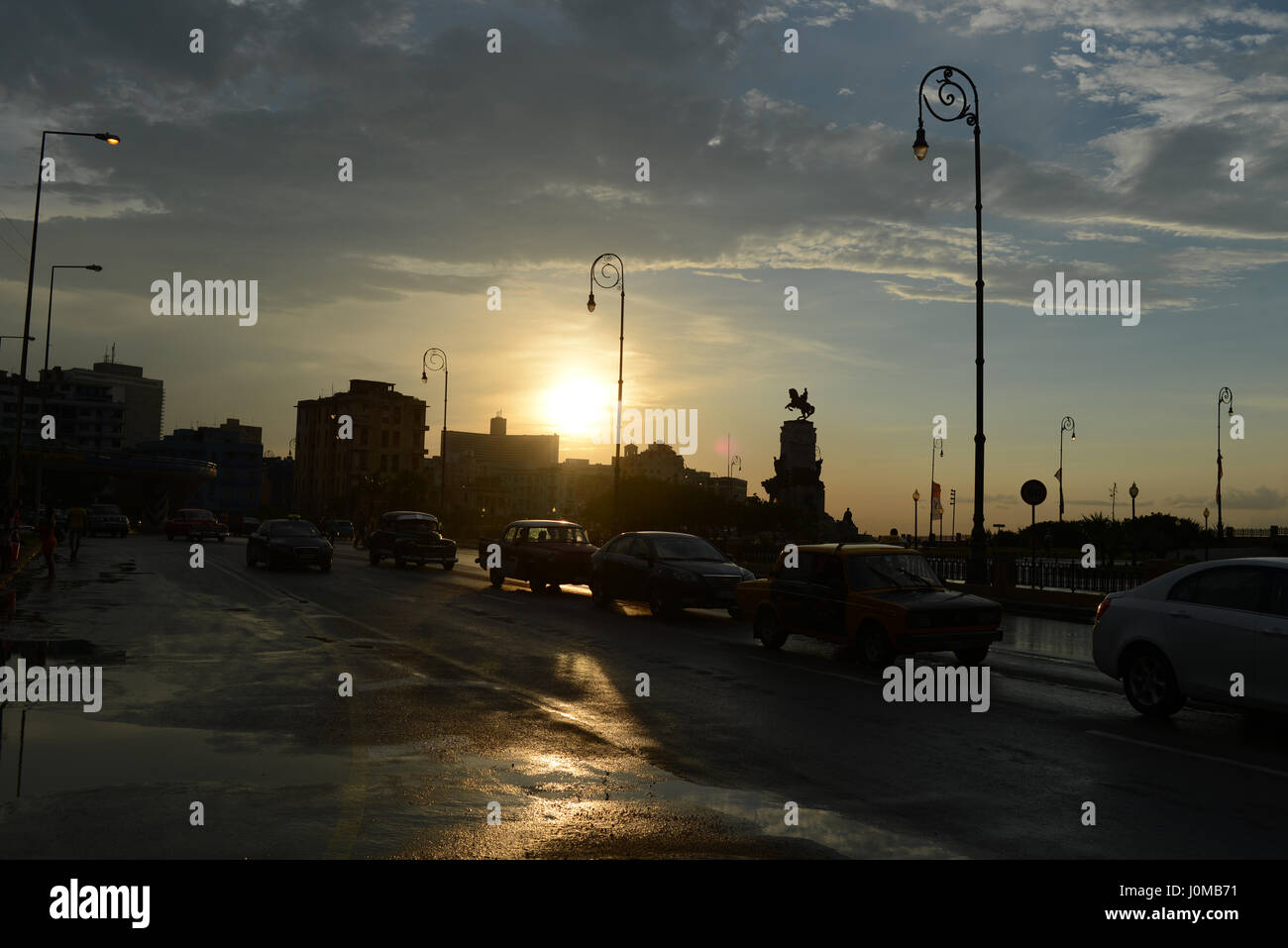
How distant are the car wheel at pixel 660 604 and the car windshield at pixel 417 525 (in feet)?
57.2

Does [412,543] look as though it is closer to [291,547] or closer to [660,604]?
[291,547]

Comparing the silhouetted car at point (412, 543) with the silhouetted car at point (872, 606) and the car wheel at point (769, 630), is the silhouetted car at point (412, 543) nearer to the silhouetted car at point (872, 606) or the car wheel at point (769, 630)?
the car wheel at point (769, 630)

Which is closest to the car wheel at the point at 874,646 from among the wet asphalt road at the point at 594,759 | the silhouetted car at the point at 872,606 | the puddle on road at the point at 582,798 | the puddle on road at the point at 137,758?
the silhouetted car at the point at 872,606

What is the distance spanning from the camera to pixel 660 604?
18984 millimetres

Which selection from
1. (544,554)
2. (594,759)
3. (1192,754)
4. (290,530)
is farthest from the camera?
(290,530)

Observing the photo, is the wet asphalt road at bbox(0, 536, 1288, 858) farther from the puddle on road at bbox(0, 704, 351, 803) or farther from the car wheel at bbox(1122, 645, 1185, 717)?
the car wheel at bbox(1122, 645, 1185, 717)

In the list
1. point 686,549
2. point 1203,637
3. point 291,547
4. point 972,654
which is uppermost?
point 686,549

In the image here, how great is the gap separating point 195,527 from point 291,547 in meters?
29.4

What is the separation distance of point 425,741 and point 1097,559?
45.2 m

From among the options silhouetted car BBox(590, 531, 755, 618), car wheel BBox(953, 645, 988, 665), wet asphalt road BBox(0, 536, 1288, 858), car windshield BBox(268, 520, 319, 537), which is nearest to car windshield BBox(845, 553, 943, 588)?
car wheel BBox(953, 645, 988, 665)

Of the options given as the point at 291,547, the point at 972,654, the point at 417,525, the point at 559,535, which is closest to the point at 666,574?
the point at 972,654

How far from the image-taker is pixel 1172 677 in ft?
31.9

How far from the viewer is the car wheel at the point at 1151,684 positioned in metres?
9.72

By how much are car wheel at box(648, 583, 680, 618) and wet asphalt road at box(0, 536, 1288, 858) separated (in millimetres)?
3396
